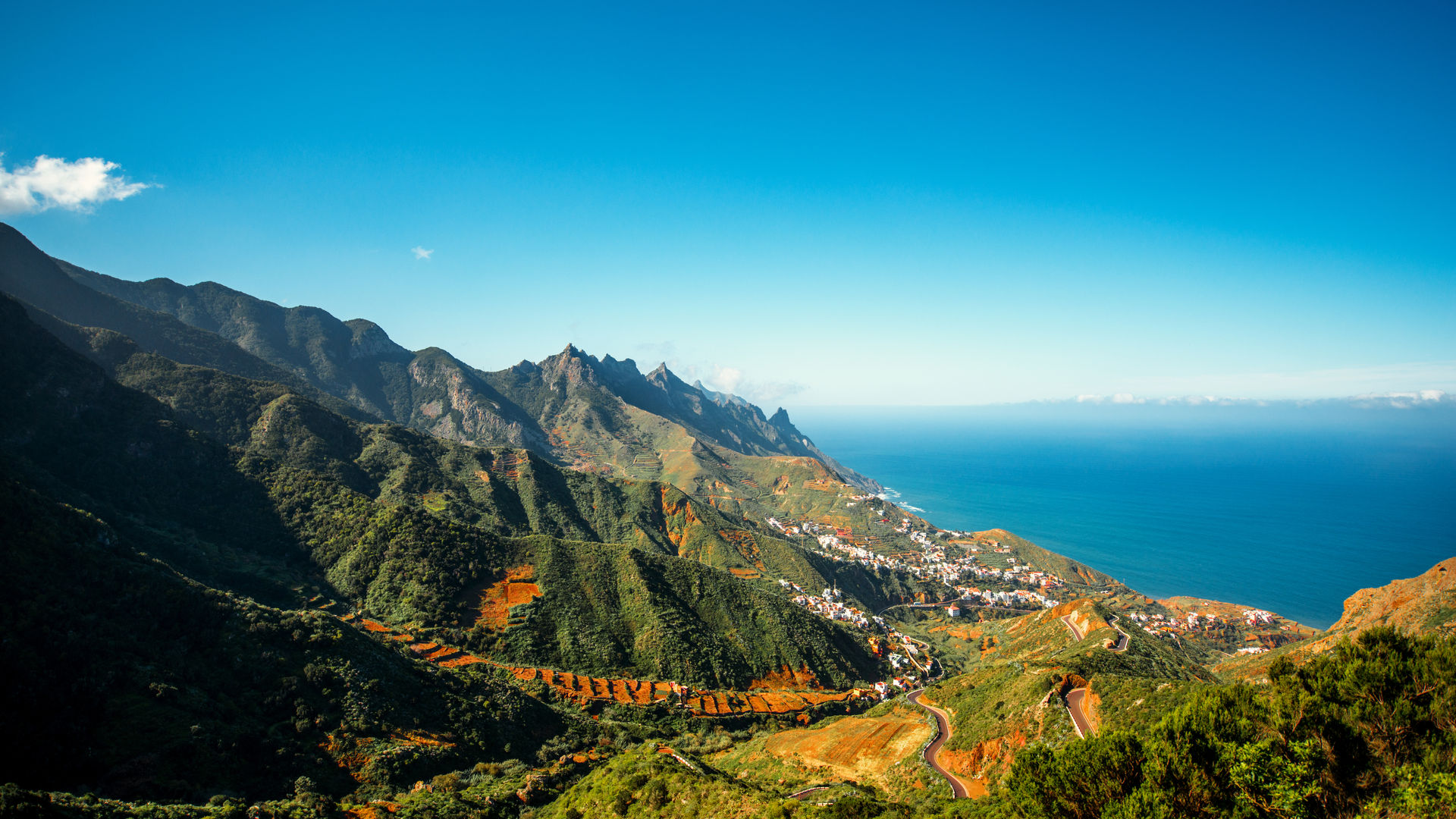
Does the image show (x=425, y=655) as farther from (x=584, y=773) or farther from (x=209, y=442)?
(x=209, y=442)

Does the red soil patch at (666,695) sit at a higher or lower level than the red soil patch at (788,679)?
higher

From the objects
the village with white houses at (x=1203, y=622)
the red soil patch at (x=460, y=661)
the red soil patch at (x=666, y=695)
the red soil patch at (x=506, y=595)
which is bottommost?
the village with white houses at (x=1203, y=622)

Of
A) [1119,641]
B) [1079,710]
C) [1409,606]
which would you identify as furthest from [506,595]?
[1409,606]

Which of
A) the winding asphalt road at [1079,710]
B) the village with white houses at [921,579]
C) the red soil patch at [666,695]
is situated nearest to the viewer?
the winding asphalt road at [1079,710]

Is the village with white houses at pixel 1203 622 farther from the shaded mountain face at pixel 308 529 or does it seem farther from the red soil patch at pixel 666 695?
the red soil patch at pixel 666 695

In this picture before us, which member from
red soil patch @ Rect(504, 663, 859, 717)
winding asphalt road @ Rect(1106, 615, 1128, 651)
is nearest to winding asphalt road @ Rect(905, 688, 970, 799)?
red soil patch @ Rect(504, 663, 859, 717)

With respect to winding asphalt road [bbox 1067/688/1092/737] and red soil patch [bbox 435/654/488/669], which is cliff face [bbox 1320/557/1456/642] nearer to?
winding asphalt road [bbox 1067/688/1092/737]

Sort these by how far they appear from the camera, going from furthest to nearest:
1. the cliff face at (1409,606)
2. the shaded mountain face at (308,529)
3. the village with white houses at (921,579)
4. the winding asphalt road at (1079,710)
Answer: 1. the village with white houses at (921,579)
2. the shaded mountain face at (308,529)
3. the cliff face at (1409,606)
4. the winding asphalt road at (1079,710)

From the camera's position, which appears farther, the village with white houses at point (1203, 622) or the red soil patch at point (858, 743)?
the village with white houses at point (1203, 622)

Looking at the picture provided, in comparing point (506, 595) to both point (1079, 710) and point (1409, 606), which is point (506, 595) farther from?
point (1409, 606)

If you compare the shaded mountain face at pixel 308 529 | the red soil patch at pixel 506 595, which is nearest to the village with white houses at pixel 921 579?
the shaded mountain face at pixel 308 529
